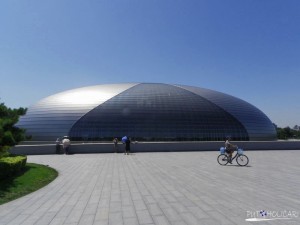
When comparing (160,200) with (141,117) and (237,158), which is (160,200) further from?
(141,117)

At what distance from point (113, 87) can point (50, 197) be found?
4564 centimetres

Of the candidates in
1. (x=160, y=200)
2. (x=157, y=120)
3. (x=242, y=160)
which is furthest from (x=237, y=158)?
(x=157, y=120)

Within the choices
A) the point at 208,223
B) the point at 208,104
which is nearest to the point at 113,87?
the point at 208,104

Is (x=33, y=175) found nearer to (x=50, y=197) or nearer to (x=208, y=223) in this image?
(x=50, y=197)

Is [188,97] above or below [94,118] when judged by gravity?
above

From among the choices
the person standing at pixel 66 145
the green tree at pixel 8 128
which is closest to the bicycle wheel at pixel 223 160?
the green tree at pixel 8 128

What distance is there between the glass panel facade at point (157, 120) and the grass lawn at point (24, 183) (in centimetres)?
2844

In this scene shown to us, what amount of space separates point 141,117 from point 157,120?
2.38 m

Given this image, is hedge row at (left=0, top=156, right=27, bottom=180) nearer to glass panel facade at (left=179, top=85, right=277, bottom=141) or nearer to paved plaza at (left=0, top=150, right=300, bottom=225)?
paved plaza at (left=0, top=150, right=300, bottom=225)

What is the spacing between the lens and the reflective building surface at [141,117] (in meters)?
45.4

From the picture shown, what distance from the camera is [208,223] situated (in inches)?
279

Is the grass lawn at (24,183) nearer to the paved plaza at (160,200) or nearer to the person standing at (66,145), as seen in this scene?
the paved plaza at (160,200)

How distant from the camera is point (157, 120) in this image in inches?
1832

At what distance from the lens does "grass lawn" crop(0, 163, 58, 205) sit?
10753mm
